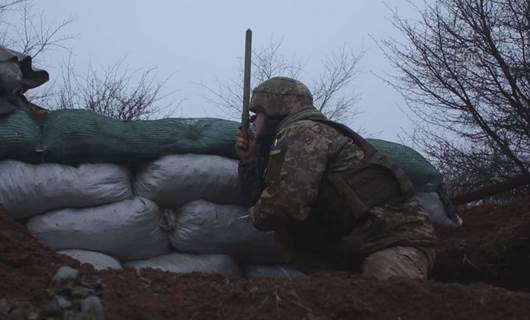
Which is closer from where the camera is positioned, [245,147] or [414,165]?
[245,147]

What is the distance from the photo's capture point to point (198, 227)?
4.85m

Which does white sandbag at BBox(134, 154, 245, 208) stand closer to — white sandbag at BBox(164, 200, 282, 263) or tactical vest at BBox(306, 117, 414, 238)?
white sandbag at BBox(164, 200, 282, 263)

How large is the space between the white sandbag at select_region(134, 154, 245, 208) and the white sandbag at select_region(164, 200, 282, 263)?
0.06 m

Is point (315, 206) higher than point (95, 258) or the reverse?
higher

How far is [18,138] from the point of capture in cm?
448

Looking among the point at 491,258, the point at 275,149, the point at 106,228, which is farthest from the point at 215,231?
the point at 491,258

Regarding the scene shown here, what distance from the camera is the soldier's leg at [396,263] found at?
4.29 metres

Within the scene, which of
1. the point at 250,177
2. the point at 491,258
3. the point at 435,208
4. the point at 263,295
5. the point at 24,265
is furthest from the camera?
the point at 435,208

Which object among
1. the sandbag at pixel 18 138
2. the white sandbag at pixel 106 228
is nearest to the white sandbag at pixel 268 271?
the white sandbag at pixel 106 228

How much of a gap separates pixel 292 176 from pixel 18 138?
136 cm

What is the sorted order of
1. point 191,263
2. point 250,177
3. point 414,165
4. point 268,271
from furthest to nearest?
point 414,165
point 268,271
point 191,263
point 250,177

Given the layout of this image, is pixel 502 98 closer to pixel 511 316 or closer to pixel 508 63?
pixel 508 63

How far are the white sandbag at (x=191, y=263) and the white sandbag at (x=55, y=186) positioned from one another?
0.38m

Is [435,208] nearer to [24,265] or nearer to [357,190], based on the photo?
[357,190]
